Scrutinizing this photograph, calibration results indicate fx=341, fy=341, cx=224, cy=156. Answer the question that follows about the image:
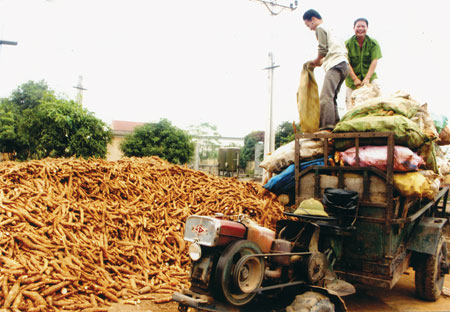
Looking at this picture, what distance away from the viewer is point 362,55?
6.16 meters

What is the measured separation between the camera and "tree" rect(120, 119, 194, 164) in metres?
16.7

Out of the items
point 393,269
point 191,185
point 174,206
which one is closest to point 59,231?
point 174,206

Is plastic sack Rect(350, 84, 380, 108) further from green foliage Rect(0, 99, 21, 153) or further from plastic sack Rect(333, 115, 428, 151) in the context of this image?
green foliage Rect(0, 99, 21, 153)

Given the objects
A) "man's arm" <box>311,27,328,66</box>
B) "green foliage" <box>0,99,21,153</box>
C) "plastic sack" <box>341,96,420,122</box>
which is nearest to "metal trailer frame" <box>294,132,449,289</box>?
"plastic sack" <box>341,96,420,122</box>

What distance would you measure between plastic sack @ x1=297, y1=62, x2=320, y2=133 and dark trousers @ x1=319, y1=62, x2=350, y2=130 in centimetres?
27

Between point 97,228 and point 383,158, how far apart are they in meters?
3.98

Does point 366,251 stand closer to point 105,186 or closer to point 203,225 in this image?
point 203,225

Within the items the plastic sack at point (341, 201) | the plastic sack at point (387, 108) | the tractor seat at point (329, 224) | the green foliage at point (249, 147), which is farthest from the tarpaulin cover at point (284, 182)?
the green foliage at point (249, 147)

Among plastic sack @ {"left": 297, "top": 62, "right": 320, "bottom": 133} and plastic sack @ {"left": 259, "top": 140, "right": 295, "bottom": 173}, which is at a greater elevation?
plastic sack @ {"left": 297, "top": 62, "right": 320, "bottom": 133}

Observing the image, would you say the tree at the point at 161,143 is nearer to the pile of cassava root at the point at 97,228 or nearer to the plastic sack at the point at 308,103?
the pile of cassava root at the point at 97,228

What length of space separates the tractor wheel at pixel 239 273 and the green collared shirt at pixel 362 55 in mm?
4762

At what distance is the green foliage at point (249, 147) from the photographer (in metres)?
29.1

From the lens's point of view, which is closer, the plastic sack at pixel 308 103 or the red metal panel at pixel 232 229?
the red metal panel at pixel 232 229

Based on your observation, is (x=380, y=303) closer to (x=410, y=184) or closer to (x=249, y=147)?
(x=410, y=184)
